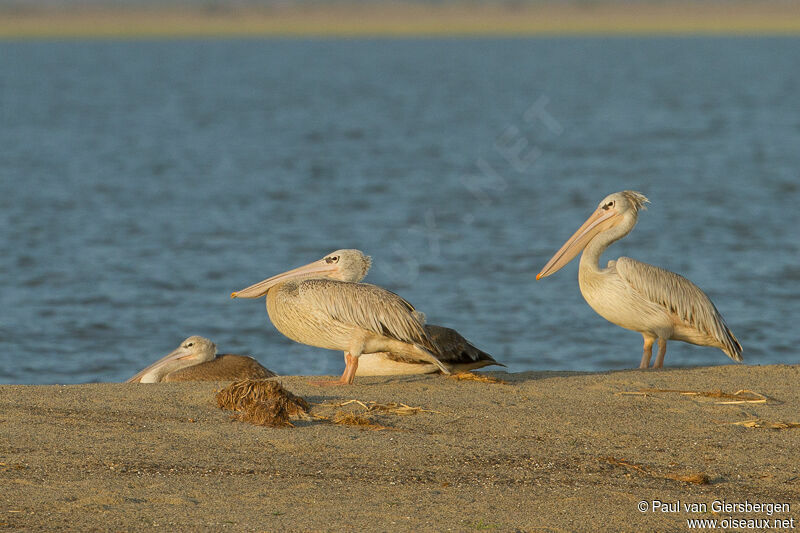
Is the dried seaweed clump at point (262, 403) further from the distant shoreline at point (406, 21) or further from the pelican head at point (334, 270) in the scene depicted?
the distant shoreline at point (406, 21)

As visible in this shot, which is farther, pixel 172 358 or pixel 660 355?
pixel 172 358

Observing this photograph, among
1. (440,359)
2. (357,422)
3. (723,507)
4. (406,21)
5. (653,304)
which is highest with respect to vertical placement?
(406,21)

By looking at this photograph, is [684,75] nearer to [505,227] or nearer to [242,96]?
[242,96]

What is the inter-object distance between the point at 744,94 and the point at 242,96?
56.8ft

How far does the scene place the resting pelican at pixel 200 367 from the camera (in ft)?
24.4

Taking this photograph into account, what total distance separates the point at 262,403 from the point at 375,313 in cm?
111

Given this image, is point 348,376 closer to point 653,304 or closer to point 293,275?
point 293,275

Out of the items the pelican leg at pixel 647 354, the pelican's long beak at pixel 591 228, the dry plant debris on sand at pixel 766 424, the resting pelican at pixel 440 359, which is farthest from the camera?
the pelican's long beak at pixel 591 228

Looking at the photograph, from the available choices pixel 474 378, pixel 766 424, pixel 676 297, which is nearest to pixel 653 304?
pixel 676 297

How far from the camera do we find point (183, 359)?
7754 mm

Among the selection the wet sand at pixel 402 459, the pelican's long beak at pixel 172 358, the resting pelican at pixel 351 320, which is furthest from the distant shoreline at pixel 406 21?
the wet sand at pixel 402 459

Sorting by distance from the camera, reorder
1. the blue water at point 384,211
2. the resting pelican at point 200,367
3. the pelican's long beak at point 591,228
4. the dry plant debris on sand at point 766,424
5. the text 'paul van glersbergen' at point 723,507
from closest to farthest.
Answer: the text 'paul van glersbergen' at point 723,507
the dry plant debris on sand at point 766,424
the resting pelican at point 200,367
the pelican's long beak at point 591,228
the blue water at point 384,211

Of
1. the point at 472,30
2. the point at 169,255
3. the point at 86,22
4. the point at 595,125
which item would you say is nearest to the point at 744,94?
the point at 595,125

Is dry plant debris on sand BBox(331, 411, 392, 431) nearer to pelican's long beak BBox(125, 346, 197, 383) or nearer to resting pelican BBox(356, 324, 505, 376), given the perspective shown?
resting pelican BBox(356, 324, 505, 376)
